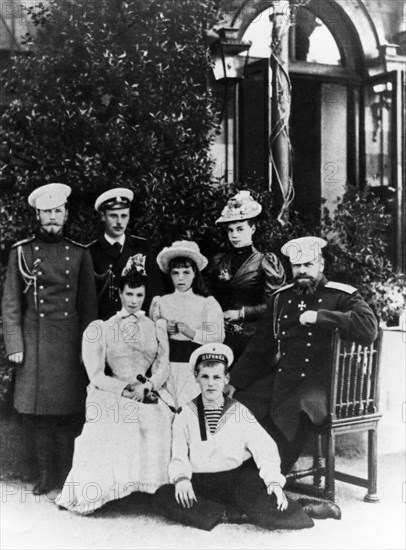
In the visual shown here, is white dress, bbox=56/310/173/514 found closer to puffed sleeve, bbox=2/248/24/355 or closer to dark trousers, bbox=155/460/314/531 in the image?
dark trousers, bbox=155/460/314/531

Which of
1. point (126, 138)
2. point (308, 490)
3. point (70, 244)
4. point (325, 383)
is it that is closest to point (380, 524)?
point (308, 490)

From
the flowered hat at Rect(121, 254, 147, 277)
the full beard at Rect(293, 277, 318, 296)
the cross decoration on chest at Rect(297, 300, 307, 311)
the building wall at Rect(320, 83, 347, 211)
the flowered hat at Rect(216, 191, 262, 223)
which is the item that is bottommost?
the cross decoration on chest at Rect(297, 300, 307, 311)

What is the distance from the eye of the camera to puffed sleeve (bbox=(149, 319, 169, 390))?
382 centimetres

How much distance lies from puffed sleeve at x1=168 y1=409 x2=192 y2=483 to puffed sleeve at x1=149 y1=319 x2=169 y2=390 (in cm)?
23

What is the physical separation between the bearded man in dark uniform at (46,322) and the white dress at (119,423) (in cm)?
15

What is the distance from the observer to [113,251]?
4016 mm

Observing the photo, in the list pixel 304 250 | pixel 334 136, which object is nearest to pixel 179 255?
pixel 304 250

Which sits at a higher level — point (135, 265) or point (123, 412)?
point (135, 265)

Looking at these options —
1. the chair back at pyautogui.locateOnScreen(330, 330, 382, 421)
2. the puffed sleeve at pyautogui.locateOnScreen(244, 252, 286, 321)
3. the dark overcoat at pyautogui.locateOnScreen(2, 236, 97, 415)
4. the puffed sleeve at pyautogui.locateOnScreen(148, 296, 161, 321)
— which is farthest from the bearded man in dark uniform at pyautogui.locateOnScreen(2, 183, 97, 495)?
the chair back at pyautogui.locateOnScreen(330, 330, 382, 421)

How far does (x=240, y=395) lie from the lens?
392 cm

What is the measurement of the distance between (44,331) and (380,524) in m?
2.19

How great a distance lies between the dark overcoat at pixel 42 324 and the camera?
152 inches

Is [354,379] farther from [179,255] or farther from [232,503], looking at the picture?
[179,255]

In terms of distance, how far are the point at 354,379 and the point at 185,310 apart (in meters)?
1.06
